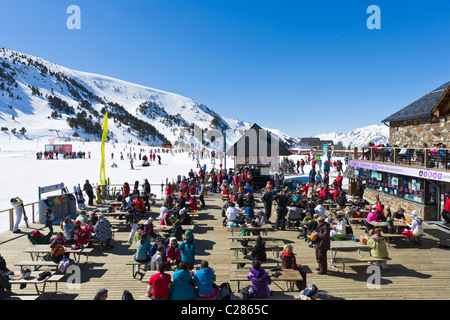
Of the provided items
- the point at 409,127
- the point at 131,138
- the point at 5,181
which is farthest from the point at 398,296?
the point at 131,138

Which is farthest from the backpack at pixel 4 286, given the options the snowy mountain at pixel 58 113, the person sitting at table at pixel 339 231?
the snowy mountain at pixel 58 113

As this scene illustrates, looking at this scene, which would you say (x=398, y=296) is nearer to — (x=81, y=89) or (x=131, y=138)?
(x=131, y=138)

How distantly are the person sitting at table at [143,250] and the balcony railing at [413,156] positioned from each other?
11991 mm

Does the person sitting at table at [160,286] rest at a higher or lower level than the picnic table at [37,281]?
higher

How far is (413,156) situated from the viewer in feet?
50.6

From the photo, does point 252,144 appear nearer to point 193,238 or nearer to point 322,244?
point 322,244

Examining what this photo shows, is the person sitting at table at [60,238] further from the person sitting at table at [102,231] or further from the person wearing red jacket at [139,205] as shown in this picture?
the person wearing red jacket at [139,205]

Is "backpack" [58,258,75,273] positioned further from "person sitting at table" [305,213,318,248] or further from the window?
the window

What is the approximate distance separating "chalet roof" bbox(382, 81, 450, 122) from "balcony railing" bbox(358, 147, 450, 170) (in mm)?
2302

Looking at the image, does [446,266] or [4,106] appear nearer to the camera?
[446,266]

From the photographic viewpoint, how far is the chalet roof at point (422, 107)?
51.7ft

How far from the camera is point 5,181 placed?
27.7 m

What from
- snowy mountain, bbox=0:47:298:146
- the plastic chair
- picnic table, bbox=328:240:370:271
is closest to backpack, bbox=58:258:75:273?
the plastic chair
